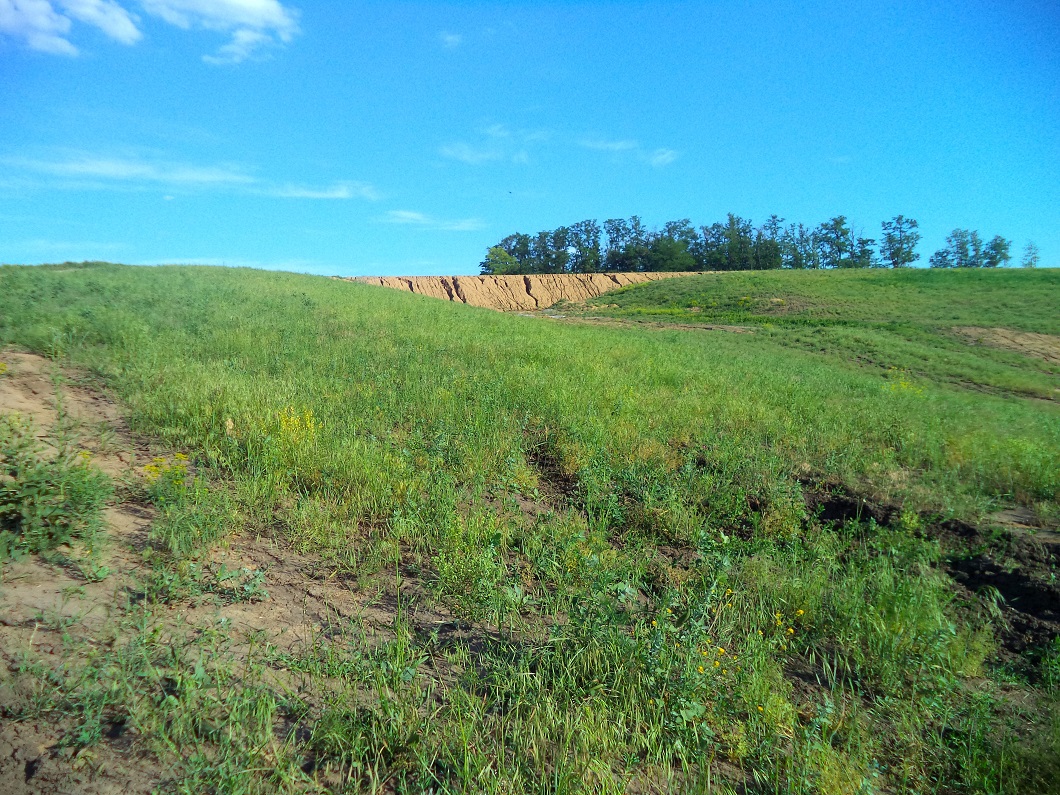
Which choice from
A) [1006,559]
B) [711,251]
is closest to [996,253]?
[711,251]

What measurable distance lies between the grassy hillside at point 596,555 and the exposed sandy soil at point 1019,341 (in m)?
14.7

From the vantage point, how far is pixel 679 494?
5.80 metres

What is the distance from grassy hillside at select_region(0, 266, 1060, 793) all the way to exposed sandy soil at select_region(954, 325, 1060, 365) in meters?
14.7

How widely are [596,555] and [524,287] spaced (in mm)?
66320

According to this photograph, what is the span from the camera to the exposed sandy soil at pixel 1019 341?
2150 cm

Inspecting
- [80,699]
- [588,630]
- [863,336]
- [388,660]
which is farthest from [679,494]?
[863,336]

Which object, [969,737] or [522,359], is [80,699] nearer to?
[969,737]

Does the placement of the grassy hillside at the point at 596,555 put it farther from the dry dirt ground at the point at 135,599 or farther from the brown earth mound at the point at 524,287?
the brown earth mound at the point at 524,287

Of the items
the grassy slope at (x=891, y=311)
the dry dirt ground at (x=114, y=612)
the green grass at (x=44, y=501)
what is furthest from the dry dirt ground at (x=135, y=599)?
the grassy slope at (x=891, y=311)

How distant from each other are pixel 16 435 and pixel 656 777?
5.11m

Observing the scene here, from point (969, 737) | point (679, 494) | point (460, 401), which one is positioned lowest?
point (969, 737)

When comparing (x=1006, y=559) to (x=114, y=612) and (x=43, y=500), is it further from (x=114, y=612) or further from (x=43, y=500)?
(x=43, y=500)

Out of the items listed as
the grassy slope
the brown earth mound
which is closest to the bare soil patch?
the grassy slope

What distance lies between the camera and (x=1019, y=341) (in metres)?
22.9
